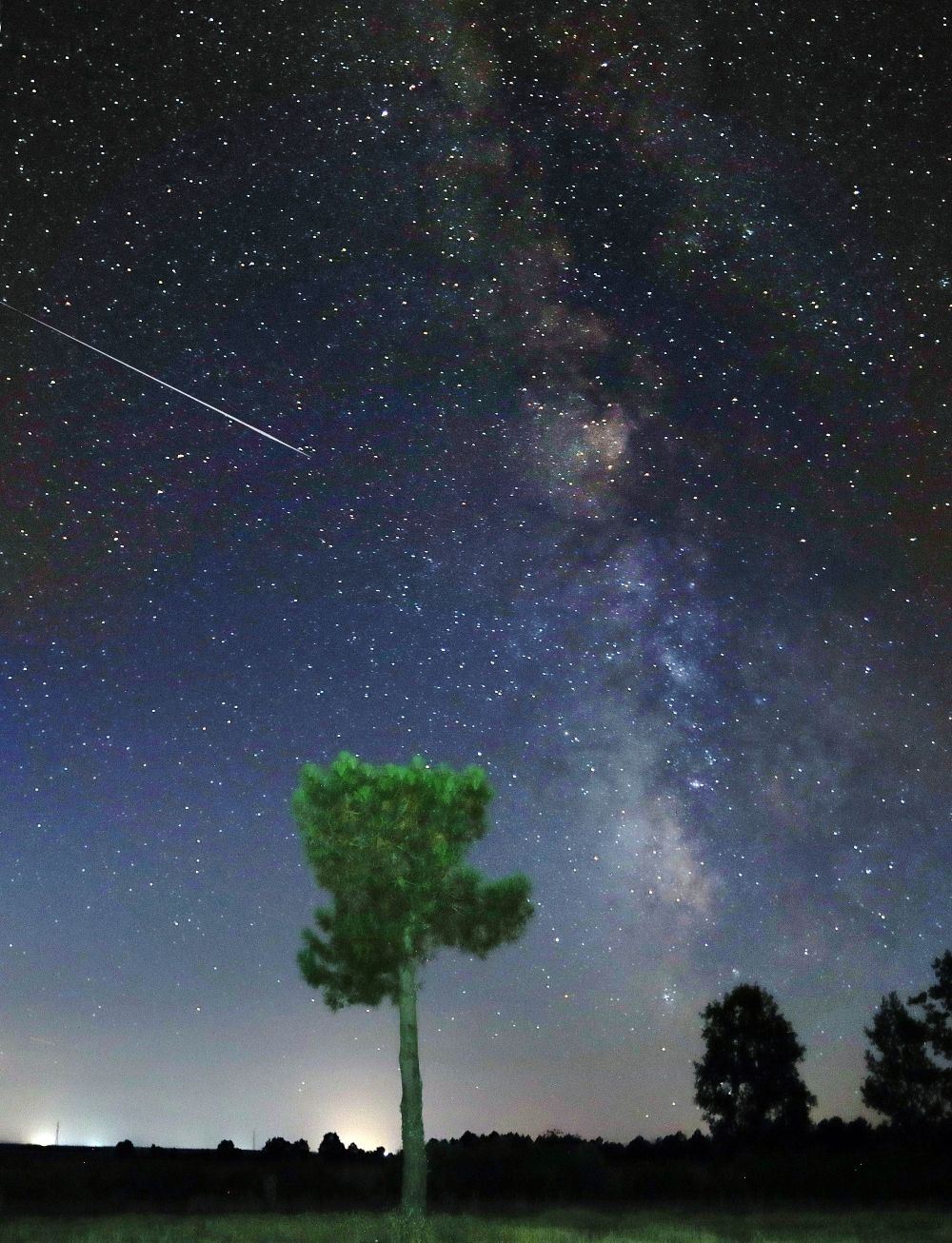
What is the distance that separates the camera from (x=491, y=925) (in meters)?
25.3

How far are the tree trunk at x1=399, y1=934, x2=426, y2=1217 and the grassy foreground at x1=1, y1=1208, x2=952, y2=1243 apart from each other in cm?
58

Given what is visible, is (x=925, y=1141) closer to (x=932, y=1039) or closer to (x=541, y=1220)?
(x=932, y=1039)

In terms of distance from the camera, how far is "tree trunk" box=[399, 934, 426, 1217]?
888 inches

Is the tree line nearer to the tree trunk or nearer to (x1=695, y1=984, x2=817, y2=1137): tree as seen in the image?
the tree trunk

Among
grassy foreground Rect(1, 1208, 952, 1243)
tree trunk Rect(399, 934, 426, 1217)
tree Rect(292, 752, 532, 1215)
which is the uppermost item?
tree Rect(292, 752, 532, 1215)

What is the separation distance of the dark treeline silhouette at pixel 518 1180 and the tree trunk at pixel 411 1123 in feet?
12.6

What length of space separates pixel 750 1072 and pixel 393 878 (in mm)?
43895

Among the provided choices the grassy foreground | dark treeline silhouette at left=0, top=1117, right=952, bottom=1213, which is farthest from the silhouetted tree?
the grassy foreground

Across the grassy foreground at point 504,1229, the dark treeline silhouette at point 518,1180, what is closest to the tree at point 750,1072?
the dark treeline silhouette at point 518,1180

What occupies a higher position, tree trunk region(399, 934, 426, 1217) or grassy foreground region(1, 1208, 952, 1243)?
tree trunk region(399, 934, 426, 1217)

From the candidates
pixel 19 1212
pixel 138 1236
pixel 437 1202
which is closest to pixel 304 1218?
pixel 138 1236

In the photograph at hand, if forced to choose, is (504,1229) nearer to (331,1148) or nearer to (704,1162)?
(704,1162)

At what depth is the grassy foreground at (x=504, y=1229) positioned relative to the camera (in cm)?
1828

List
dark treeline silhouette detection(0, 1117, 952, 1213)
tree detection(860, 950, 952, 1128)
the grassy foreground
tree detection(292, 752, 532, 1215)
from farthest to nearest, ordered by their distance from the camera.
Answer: tree detection(860, 950, 952, 1128)
dark treeline silhouette detection(0, 1117, 952, 1213)
tree detection(292, 752, 532, 1215)
the grassy foreground
